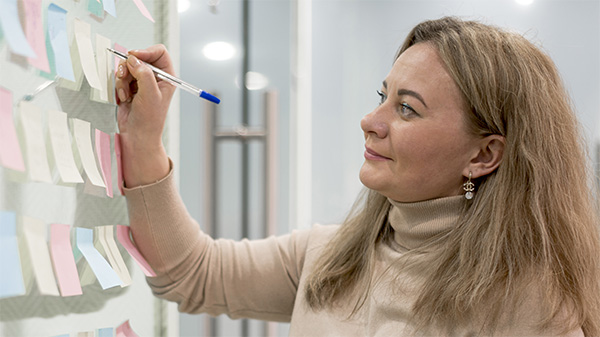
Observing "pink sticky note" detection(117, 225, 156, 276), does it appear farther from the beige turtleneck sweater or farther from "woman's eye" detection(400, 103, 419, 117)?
"woman's eye" detection(400, 103, 419, 117)

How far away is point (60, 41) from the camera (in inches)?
22.1

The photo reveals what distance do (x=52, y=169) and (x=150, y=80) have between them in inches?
8.0

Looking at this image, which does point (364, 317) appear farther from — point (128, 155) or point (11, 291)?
point (11, 291)

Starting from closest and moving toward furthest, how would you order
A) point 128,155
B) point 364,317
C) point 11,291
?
1. point 11,291
2. point 128,155
3. point 364,317

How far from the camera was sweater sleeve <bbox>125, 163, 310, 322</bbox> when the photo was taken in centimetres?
79

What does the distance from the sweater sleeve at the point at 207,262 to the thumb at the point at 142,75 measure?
13cm

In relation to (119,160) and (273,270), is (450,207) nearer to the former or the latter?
(273,270)

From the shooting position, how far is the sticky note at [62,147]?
0.55m

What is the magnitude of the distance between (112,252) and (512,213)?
0.52 meters

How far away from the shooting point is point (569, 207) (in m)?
0.83

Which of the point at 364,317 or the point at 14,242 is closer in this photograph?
the point at 14,242

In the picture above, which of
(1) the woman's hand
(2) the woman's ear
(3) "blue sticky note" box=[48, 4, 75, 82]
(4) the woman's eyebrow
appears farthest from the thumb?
(2) the woman's ear

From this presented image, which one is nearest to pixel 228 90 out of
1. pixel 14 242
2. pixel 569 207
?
pixel 569 207

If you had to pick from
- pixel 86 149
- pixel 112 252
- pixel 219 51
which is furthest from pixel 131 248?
pixel 219 51
